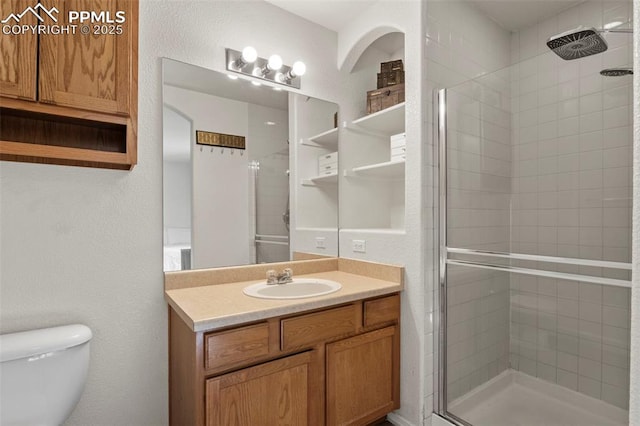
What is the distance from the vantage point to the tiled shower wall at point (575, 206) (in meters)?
1.63

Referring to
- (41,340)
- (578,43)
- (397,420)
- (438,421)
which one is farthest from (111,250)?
(578,43)

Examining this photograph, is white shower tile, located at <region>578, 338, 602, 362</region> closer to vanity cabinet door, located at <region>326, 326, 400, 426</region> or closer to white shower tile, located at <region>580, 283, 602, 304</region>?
white shower tile, located at <region>580, 283, 602, 304</region>

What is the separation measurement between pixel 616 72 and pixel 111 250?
2.54m

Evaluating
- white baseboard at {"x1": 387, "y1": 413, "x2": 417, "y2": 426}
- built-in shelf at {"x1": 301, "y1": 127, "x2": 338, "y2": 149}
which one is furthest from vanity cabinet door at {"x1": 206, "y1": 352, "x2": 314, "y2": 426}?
built-in shelf at {"x1": 301, "y1": 127, "x2": 338, "y2": 149}

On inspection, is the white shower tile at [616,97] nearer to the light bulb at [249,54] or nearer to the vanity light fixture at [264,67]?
the vanity light fixture at [264,67]

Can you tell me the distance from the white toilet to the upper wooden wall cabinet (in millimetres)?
707

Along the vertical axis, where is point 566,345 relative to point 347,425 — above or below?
above

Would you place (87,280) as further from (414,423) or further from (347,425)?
(414,423)

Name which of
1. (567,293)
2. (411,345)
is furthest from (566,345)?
(411,345)

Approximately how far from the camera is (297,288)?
2.02m

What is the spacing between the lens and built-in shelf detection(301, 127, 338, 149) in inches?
93.7

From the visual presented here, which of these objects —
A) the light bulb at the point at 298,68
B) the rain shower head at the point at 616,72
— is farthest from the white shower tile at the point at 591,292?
the light bulb at the point at 298,68

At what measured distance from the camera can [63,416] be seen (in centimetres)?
135

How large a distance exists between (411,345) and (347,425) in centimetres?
54
